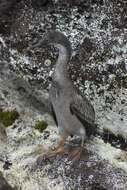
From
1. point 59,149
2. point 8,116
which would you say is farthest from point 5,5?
point 59,149

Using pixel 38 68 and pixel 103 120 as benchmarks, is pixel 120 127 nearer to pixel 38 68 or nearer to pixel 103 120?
pixel 103 120

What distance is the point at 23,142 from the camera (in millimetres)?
6828

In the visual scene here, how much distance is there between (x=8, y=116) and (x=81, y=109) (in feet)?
6.62

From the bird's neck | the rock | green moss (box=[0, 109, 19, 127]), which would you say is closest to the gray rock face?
green moss (box=[0, 109, 19, 127])

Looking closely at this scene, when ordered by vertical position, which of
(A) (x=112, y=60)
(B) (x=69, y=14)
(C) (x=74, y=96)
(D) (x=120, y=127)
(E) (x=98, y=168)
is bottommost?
(E) (x=98, y=168)

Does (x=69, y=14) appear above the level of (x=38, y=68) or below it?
above

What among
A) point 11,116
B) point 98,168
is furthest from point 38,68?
point 98,168

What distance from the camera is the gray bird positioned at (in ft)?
18.2

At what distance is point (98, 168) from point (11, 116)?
2359mm

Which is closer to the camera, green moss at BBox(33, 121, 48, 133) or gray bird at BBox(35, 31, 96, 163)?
gray bird at BBox(35, 31, 96, 163)

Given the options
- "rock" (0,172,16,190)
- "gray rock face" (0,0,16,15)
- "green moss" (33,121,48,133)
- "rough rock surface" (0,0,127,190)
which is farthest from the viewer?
"gray rock face" (0,0,16,15)

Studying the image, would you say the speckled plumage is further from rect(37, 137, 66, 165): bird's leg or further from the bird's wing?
rect(37, 137, 66, 165): bird's leg

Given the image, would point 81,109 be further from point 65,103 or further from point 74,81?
point 74,81

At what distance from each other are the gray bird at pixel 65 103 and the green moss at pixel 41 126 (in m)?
0.80
